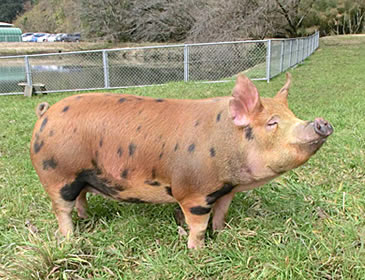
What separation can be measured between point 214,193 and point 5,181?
8.49ft

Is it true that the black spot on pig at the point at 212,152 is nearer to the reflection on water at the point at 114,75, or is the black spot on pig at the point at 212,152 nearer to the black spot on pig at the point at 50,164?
the black spot on pig at the point at 50,164

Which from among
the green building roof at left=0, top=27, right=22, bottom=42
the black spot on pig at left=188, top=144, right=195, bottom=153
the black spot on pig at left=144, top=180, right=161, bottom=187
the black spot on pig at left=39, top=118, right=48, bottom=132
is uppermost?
the black spot on pig at left=39, top=118, right=48, bottom=132

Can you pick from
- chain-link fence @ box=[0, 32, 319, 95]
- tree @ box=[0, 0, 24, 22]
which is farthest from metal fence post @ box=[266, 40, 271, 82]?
tree @ box=[0, 0, 24, 22]

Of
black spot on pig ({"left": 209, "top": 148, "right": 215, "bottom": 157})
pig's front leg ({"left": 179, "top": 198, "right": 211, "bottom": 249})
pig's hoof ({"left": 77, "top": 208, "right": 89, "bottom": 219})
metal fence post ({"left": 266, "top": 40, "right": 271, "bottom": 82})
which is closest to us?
black spot on pig ({"left": 209, "top": 148, "right": 215, "bottom": 157})

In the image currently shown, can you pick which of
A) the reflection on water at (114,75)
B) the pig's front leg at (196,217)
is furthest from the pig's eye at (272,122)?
the reflection on water at (114,75)

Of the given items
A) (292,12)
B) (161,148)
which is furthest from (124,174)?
(292,12)

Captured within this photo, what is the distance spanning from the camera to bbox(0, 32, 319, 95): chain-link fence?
1163 cm

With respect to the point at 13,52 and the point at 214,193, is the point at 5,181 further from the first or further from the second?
the point at 13,52

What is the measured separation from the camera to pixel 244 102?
2182 mm

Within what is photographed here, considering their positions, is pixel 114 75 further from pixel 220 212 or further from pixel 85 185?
pixel 220 212

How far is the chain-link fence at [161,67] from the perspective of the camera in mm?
11633

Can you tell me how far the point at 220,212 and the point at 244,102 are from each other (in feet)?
3.30

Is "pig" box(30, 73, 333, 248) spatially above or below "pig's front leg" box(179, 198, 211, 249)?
above

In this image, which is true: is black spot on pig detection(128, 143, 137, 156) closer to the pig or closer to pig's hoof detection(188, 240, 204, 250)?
the pig
